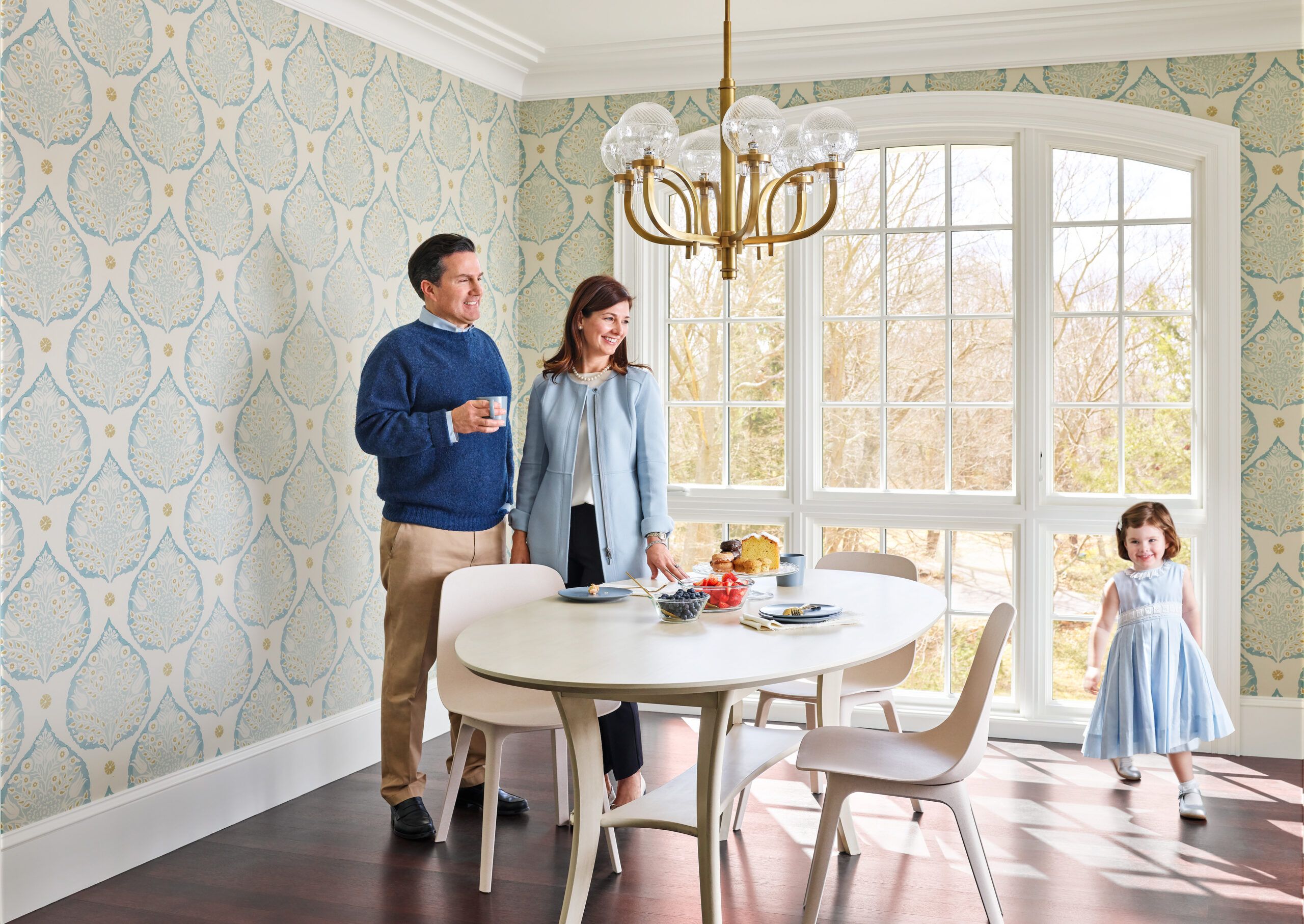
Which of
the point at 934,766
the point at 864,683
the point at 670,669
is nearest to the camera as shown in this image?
the point at 670,669

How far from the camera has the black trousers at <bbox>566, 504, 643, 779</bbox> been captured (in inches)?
116

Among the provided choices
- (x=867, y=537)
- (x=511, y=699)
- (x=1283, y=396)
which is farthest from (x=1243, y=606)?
(x=511, y=699)

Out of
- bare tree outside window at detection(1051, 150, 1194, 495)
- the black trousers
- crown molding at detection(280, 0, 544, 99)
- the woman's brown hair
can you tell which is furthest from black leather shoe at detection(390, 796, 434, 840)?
bare tree outside window at detection(1051, 150, 1194, 495)

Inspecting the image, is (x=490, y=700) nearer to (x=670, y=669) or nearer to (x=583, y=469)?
(x=583, y=469)

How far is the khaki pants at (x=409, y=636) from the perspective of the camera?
3023 mm

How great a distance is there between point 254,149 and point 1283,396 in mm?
3623

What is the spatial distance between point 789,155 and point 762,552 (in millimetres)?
1025

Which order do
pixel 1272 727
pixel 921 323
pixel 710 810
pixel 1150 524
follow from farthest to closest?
1. pixel 921 323
2. pixel 1272 727
3. pixel 1150 524
4. pixel 710 810

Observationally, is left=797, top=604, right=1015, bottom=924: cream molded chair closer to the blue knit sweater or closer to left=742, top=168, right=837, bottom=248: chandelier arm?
left=742, top=168, right=837, bottom=248: chandelier arm

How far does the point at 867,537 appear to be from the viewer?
13.9ft

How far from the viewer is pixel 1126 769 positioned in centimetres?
343

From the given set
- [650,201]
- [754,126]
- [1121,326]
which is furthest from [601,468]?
[1121,326]

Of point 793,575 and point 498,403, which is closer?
point 793,575

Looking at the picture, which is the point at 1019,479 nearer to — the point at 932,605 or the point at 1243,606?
the point at 1243,606
